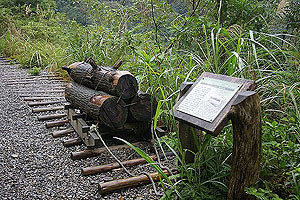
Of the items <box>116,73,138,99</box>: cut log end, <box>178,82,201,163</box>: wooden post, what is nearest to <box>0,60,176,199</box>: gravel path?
<box>178,82,201,163</box>: wooden post

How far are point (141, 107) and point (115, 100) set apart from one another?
0.89 ft

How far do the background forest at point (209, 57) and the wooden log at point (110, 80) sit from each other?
0.22 meters

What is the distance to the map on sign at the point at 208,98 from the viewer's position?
1.47 m

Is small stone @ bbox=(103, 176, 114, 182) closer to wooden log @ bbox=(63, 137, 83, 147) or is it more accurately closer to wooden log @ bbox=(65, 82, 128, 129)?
wooden log @ bbox=(65, 82, 128, 129)

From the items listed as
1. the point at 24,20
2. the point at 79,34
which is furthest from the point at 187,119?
the point at 24,20

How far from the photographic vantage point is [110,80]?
8.90ft

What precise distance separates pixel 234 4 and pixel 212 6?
51cm

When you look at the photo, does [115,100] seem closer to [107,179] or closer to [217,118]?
[107,179]

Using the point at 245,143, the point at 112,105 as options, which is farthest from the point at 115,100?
the point at 245,143

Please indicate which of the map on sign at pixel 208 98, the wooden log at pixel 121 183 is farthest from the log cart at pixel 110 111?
the map on sign at pixel 208 98

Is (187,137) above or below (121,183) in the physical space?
above

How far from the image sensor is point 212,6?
3.95 metres

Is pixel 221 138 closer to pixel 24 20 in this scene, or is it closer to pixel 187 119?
pixel 187 119

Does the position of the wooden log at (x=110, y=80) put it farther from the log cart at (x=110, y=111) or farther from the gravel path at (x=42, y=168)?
the gravel path at (x=42, y=168)
